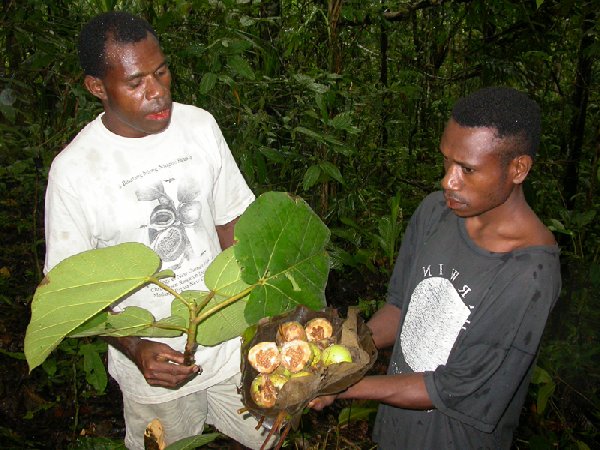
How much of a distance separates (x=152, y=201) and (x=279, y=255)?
30.2 inches

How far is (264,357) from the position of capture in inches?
42.4

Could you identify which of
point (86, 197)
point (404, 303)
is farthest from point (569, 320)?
point (86, 197)

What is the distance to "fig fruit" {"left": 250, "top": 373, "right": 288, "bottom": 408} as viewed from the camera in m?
1.03

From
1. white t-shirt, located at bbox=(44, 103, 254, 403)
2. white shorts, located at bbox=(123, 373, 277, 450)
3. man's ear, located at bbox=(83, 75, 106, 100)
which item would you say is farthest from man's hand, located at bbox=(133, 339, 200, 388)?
man's ear, located at bbox=(83, 75, 106, 100)

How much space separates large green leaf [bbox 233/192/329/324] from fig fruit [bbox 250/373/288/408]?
13 cm

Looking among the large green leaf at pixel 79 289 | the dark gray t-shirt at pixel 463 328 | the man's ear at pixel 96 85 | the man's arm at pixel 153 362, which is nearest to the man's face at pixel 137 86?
the man's ear at pixel 96 85

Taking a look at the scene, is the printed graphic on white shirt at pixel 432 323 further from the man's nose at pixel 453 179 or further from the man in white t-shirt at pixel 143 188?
the man in white t-shirt at pixel 143 188

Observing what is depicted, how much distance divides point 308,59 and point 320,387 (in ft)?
11.7

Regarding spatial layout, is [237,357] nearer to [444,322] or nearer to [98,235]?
[98,235]

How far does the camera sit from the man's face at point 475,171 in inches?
47.7

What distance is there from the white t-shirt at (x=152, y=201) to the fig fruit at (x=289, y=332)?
683 millimetres

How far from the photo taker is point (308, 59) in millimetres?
4137

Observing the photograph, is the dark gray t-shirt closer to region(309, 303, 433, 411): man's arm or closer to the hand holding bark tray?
region(309, 303, 433, 411): man's arm

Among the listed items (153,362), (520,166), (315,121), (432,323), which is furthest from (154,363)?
(315,121)
